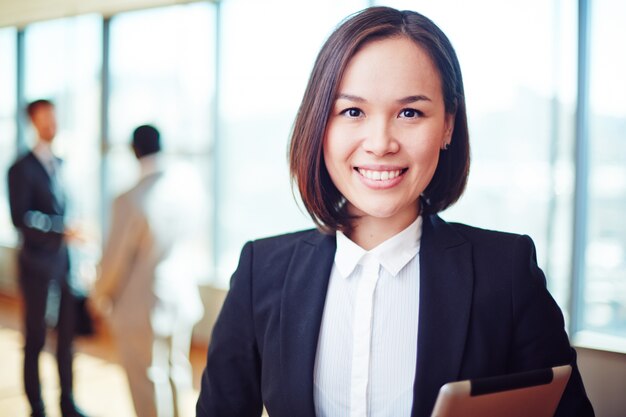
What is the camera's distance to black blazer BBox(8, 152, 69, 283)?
337 centimetres

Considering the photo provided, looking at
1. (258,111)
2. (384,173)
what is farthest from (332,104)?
(258,111)

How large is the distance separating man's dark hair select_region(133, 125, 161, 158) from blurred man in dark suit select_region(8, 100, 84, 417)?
2.73 feet

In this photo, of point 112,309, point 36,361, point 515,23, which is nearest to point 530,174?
point 515,23

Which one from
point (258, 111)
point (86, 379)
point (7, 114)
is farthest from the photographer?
point (7, 114)

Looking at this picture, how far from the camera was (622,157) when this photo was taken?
3211 millimetres

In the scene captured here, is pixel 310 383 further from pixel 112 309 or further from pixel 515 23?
pixel 515 23

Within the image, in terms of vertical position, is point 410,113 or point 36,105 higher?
point 36,105

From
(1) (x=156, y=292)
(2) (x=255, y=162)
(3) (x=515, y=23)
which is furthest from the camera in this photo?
(2) (x=255, y=162)

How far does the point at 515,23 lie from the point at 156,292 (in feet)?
8.46

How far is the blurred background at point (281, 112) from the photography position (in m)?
3.24

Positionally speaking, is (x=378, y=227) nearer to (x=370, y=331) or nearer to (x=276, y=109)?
(x=370, y=331)

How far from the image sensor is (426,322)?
94 cm

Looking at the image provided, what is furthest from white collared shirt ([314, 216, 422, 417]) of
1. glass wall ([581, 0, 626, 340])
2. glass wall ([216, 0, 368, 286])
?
glass wall ([216, 0, 368, 286])

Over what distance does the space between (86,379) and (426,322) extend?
3950 millimetres
